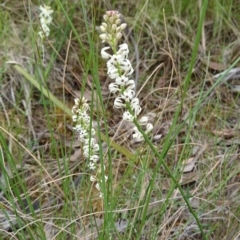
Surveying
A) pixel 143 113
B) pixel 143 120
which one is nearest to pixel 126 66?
pixel 143 120

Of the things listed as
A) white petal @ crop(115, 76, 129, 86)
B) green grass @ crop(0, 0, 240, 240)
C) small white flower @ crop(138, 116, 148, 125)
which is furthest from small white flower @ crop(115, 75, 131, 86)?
green grass @ crop(0, 0, 240, 240)

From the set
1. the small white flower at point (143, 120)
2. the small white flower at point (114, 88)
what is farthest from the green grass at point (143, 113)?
the small white flower at point (114, 88)

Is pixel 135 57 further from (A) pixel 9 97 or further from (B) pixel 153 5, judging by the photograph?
(A) pixel 9 97

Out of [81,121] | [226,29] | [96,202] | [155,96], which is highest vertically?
[81,121]

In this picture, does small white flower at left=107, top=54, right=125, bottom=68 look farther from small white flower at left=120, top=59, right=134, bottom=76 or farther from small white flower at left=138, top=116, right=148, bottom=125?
small white flower at left=138, top=116, right=148, bottom=125

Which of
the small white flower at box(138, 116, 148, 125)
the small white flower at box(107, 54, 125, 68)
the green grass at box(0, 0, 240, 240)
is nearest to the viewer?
the small white flower at box(107, 54, 125, 68)

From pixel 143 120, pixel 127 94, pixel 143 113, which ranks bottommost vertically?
Result: pixel 143 113

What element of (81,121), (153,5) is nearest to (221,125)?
(153,5)

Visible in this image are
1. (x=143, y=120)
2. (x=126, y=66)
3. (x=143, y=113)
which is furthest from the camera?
(x=143, y=113)

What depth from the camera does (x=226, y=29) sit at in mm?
2088

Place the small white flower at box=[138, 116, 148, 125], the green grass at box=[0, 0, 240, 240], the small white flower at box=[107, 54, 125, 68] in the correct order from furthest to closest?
the green grass at box=[0, 0, 240, 240] < the small white flower at box=[138, 116, 148, 125] < the small white flower at box=[107, 54, 125, 68]

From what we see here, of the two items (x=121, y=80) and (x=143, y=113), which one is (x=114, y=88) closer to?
(x=121, y=80)

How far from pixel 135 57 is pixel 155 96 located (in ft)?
0.71

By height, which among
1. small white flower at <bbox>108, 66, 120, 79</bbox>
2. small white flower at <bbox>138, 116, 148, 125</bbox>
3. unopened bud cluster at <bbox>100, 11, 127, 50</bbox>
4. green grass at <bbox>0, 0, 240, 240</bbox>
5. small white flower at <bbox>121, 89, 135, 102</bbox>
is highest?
unopened bud cluster at <bbox>100, 11, 127, 50</bbox>
